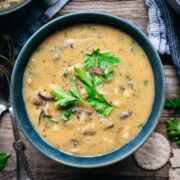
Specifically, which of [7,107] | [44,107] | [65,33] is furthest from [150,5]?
[7,107]

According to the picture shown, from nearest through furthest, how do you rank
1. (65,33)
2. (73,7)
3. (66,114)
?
(66,114)
(65,33)
(73,7)

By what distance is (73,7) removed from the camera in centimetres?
322

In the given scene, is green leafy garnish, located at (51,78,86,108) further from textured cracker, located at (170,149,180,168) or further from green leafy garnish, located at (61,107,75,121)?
textured cracker, located at (170,149,180,168)

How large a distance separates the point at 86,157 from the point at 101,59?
1014 mm

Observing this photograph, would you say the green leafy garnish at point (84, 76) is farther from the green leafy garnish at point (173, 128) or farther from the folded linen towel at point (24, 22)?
the green leafy garnish at point (173, 128)

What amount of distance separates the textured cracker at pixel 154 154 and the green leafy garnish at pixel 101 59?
104 cm

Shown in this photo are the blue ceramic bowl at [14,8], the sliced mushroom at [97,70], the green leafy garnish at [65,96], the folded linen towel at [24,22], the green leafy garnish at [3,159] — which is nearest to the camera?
the green leafy garnish at [65,96]

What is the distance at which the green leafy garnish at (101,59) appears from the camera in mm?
2662

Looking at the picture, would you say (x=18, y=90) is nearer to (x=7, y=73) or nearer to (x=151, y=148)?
(x=7, y=73)

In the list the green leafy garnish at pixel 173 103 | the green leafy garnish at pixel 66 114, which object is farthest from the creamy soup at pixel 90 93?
the green leafy garnish at pixel 173 103

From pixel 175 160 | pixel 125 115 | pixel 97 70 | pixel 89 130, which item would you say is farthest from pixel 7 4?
pixel 175 160

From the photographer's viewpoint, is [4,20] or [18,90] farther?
[4,20]

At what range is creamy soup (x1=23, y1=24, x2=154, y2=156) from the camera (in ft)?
8.68

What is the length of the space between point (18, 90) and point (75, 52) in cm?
72
